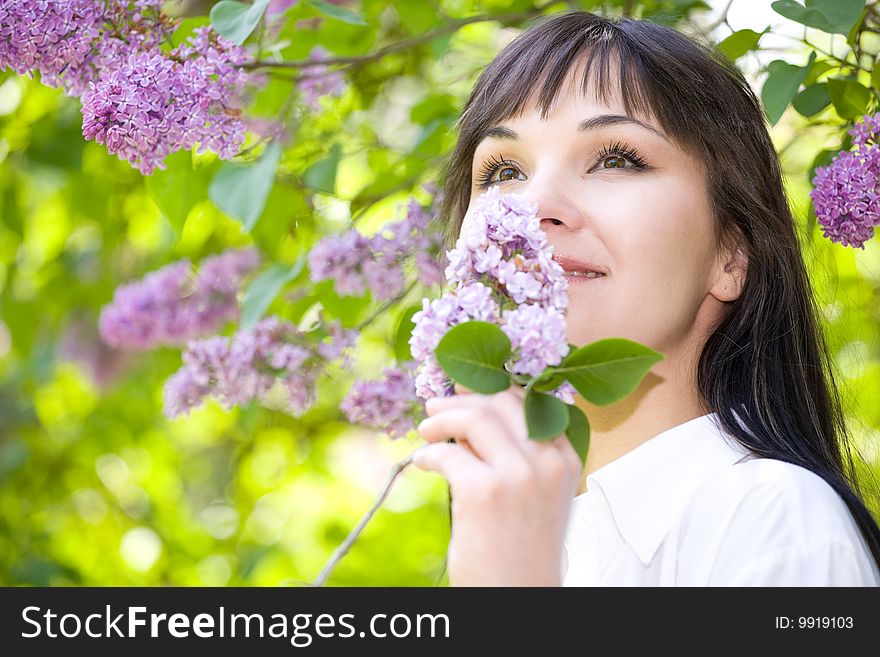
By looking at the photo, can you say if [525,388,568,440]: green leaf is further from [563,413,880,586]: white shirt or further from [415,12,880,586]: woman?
[563,413,880,586]: white shirt

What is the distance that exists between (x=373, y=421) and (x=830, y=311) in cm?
105

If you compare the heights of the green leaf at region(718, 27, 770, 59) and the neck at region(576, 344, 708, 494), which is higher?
the green leaf at region(718, 27, 770, 59)

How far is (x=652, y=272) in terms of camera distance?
1.13 metres

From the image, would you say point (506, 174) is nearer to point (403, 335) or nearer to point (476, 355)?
point (403, 335)

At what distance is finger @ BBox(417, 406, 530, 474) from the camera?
0.75 m

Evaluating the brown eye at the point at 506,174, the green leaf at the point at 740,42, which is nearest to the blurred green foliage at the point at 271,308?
the green leaf at the point at 740,42

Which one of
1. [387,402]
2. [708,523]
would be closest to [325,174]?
[387,402]

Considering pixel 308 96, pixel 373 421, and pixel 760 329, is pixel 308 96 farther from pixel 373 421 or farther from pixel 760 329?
pixel 760 329

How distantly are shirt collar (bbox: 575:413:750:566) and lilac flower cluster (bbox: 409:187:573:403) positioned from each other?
1.10 ft

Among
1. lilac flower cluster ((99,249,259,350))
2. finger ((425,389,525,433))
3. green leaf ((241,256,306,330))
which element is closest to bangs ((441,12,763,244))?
green leaf ((241,256,306,330))

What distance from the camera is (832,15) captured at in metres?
1.09

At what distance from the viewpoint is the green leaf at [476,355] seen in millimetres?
707

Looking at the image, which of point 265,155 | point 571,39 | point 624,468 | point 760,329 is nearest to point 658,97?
point 571,39

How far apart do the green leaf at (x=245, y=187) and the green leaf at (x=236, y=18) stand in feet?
0.80
